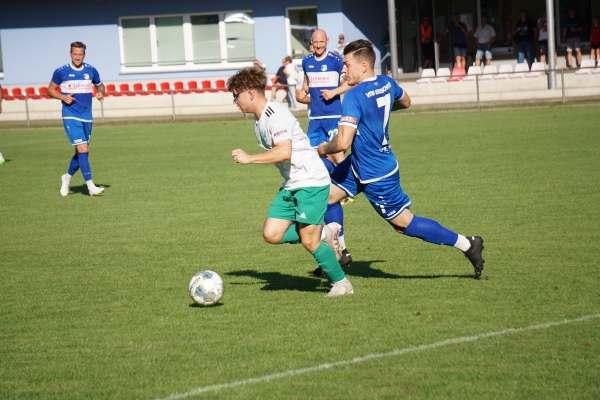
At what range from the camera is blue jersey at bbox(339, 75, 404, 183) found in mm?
6309

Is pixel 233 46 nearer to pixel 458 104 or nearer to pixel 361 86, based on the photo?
pixel 458 104

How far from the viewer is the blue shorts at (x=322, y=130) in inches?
452

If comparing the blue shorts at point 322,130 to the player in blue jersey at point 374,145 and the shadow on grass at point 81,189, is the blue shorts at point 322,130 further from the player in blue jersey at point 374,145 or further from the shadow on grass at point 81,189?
the player in blue jersey at point 374,145

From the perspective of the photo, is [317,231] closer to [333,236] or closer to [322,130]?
[333,236]

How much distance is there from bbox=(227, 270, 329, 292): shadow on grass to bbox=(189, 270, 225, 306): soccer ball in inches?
25.6

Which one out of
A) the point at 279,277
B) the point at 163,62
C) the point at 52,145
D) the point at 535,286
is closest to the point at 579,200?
the point at 535,286

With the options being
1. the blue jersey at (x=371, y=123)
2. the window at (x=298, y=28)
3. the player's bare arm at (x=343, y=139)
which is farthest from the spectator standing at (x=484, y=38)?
the player's bare arm at (x=343, y=139)

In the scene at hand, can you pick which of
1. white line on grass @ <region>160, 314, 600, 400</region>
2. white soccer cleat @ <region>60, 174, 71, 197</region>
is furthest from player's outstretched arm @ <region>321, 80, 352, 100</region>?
white line on grass @ <region>160, 314, 600, 400</region>

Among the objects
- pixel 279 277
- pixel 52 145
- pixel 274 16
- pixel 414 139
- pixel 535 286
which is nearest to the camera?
pixel 535 286

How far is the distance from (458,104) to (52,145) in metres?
12.8

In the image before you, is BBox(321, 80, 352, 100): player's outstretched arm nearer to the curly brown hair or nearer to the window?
the curly brown hair

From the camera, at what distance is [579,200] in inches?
396

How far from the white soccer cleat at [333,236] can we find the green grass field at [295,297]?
34 cm

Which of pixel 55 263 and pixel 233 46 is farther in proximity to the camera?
pixel 233 46
